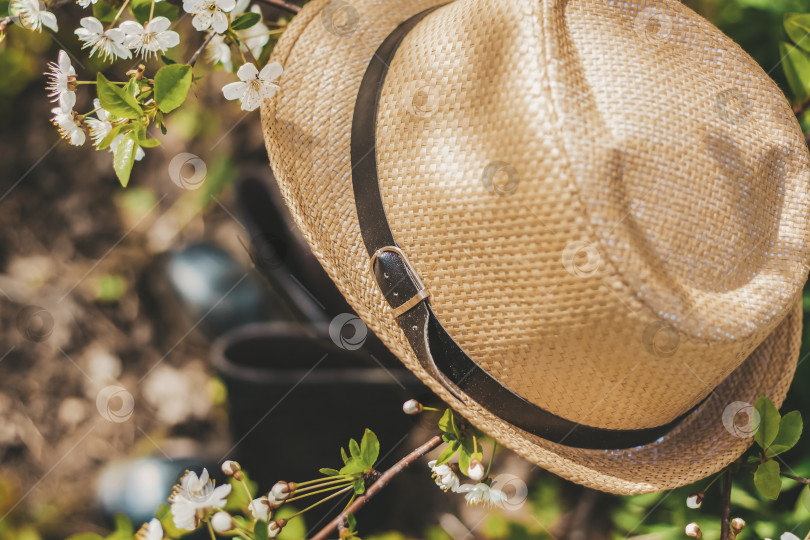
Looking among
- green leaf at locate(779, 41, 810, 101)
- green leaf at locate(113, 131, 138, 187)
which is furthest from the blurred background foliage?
green leaf at locate(113, 131, 138, 187)

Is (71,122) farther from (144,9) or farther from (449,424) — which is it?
(449,424)

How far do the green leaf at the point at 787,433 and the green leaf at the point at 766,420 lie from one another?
0.15 feet

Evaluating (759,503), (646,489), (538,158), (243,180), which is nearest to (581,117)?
(538,158)

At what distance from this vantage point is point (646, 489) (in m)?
0.97

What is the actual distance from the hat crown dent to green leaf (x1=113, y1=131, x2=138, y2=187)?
43 cm

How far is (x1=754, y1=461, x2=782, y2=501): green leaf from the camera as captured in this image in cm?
104

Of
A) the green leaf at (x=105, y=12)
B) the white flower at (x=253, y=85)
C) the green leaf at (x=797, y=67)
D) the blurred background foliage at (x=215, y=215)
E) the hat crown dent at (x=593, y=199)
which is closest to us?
the hat crown dent at (x=593, y=199)

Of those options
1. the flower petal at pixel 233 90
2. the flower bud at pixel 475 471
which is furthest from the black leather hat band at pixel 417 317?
the flower petal at pixel 233 90

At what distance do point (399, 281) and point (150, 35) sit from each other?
2.03 ft

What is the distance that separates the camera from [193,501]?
3.07ft

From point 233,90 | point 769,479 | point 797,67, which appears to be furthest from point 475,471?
point 797,67

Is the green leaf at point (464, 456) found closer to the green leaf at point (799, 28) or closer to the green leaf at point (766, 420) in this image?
the green leaf at point (766, 420)

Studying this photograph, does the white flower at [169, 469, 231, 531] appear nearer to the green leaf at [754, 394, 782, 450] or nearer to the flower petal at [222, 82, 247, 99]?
the flower petal at [222, 82, 247, 99]

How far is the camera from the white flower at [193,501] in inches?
36.0
